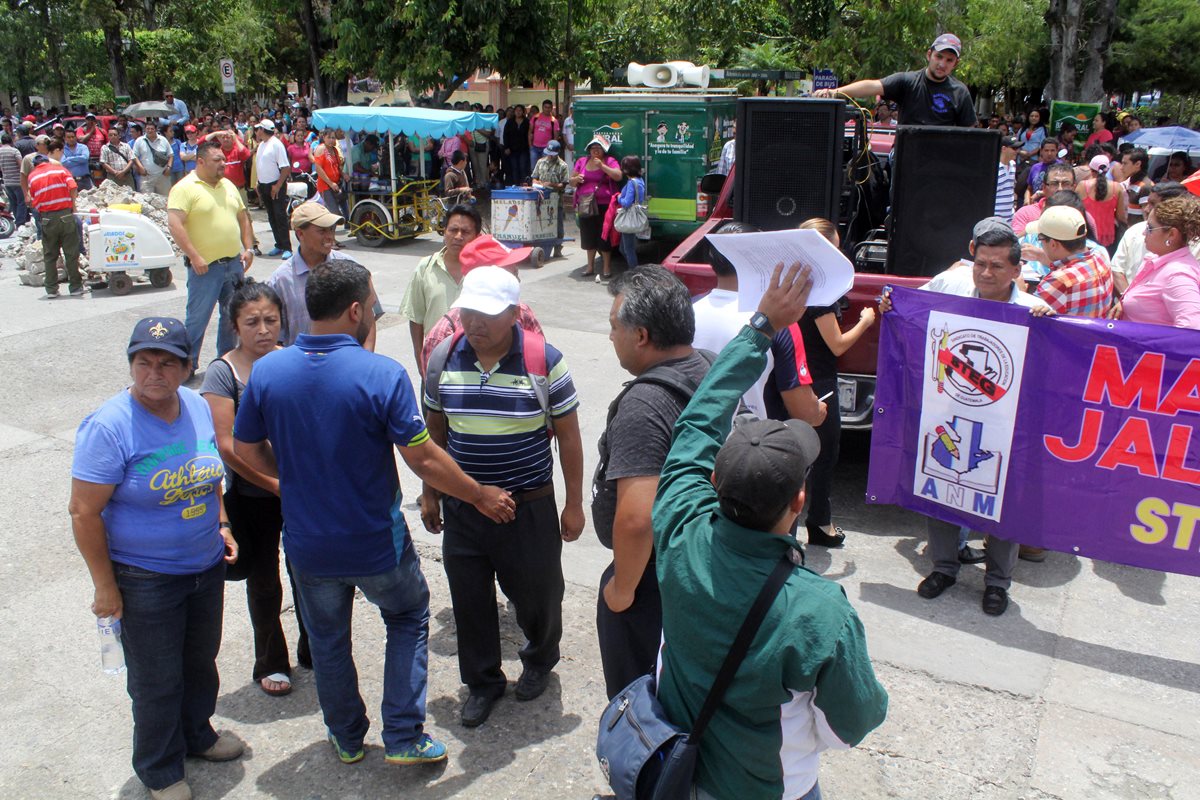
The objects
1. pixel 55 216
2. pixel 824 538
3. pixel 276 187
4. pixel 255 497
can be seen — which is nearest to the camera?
pixel 255 497

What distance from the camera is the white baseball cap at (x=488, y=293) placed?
3.39 metres

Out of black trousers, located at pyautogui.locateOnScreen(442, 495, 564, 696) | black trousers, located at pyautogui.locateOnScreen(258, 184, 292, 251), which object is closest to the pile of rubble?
black trousers, located at pyautogui.locateOnScreen(258, 184, 292, 251)

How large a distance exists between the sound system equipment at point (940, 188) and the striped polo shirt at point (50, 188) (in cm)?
927

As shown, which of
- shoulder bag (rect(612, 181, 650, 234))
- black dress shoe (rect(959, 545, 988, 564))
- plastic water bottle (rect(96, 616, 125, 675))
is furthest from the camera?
shoulder bag (rect(612, 181, 650, 234))

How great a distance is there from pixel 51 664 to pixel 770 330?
358 centimetres

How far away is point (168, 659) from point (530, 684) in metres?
1.36

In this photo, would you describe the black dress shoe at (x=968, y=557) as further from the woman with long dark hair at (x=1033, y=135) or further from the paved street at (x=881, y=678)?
the woman with long dark hair at (x=1033, y=135)

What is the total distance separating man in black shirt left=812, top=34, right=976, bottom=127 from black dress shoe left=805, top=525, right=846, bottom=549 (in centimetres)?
344

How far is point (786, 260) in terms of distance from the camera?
262 centimetres

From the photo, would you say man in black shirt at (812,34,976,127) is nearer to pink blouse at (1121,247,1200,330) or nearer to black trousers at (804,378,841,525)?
pink blouse at (1121,247,1200,330)

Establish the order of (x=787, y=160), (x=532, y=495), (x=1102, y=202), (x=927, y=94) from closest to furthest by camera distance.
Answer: (x=532, y=495), (x=787, y=160), (x=927, y=94), (x=1102, y=202)

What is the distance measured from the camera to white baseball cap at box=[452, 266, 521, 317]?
339 centimetres

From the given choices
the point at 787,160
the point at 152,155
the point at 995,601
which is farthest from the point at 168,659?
the point at 152,155

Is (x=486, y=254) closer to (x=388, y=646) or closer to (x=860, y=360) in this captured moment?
(x=388, y=646)
